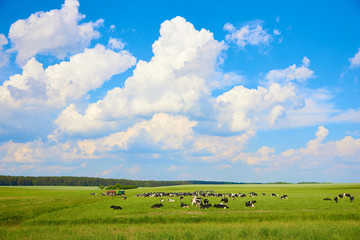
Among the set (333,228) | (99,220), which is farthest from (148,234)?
(333,228)

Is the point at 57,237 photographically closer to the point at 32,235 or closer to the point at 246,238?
the point at 32,235

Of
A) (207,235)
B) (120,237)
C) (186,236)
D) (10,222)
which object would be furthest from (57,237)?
(10,222)

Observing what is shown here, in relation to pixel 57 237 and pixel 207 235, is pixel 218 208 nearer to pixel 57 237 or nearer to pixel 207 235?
pixel 207 235

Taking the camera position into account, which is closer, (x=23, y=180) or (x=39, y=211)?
(x=39, y=211)

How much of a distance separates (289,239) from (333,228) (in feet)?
17.4

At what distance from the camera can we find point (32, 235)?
716 inches

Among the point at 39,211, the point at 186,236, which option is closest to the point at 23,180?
the point at 39,211

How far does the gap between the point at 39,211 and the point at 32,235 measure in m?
17.9

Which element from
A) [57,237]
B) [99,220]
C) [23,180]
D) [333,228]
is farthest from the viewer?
[23,180]

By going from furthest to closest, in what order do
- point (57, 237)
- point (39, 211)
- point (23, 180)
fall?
point (23, 180) → point (39, 211) → point (57, 237)

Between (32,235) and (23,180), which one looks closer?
(32,235)

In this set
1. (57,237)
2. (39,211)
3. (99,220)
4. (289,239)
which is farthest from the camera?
(39,211)

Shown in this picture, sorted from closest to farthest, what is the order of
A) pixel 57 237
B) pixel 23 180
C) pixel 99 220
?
1. pixel 57 237
2. pixel 99 220
3. pixel 23 180

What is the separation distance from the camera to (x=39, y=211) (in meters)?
33.8
